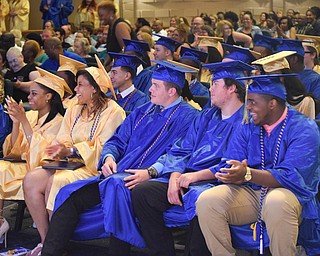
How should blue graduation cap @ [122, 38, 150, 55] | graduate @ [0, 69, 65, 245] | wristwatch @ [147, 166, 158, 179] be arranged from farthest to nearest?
blue graduation cap @ [122, 38, 150, 55] → graduate @ [0, 69, 65, 245] → wristwatch @ [147, 166, 158, 179]

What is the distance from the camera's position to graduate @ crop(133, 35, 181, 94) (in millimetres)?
6359

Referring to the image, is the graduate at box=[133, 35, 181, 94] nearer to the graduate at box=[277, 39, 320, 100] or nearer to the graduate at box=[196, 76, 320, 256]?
the graduate at box=[277, 39, 320, 100]

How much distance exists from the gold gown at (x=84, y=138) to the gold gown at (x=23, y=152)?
5.3 inches

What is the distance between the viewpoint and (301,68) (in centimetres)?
553

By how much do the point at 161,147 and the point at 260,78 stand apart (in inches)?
38.1

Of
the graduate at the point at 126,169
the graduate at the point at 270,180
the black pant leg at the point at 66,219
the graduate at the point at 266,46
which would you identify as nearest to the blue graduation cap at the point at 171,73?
the graduate at the point at 126,169

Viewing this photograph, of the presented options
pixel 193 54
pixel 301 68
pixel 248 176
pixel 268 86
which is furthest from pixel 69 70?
pixel 248 176

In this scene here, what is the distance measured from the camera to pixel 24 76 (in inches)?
285

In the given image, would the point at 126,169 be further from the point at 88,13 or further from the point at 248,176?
the point at 88,13

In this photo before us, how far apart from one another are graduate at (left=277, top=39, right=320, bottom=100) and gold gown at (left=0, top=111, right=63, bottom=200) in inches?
72.8

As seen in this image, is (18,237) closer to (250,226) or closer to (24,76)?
(250,226)

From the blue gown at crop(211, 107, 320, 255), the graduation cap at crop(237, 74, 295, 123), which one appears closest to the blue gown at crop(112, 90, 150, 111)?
the blue gown at crop(211, 107, 320, 255)

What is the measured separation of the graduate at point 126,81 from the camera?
18.2 ft

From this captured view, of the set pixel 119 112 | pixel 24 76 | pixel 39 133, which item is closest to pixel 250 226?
pixel 119 112
